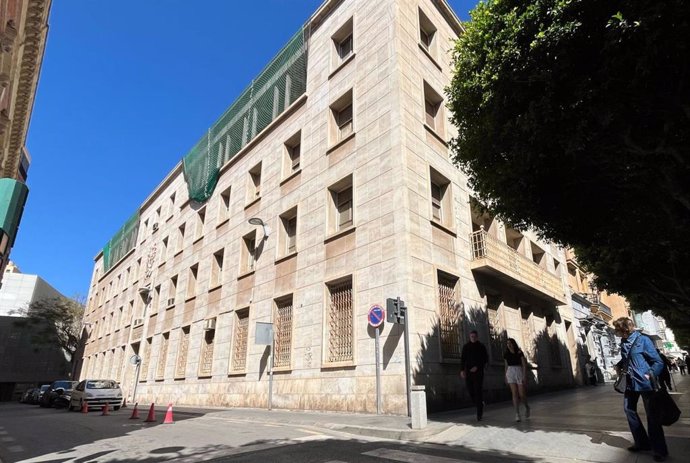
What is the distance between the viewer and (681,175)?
24.9ft

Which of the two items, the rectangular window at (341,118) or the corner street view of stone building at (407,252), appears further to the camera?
the rectangular window at (341,118)

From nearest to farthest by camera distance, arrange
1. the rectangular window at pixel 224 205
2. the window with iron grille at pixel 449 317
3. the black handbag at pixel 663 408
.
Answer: the black handbag at pixel 663 408, the window with iron grille at pixel 449 317, the rectangular window at pixel 224 205

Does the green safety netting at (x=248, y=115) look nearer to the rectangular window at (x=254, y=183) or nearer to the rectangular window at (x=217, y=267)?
the rectangular window at (x=254, y=183)

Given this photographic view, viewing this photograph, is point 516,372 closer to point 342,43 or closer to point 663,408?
point 663,408

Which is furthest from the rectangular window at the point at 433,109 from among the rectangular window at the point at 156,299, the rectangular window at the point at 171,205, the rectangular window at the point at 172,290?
the rectangular window at the point at 171,205

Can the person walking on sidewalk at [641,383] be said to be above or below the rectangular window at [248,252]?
below

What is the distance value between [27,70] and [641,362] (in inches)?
820

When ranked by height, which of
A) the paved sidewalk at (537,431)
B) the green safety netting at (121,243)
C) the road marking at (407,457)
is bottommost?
the road marking at (407,457)

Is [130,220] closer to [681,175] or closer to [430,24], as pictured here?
[430,24]

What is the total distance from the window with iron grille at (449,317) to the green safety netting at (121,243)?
31.5 meters

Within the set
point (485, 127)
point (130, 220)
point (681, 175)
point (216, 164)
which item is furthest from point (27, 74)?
point (130, 220)

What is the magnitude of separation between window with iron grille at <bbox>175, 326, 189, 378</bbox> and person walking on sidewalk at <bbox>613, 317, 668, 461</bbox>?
19.5m

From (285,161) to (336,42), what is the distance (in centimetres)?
531

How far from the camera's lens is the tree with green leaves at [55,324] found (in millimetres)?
48938
